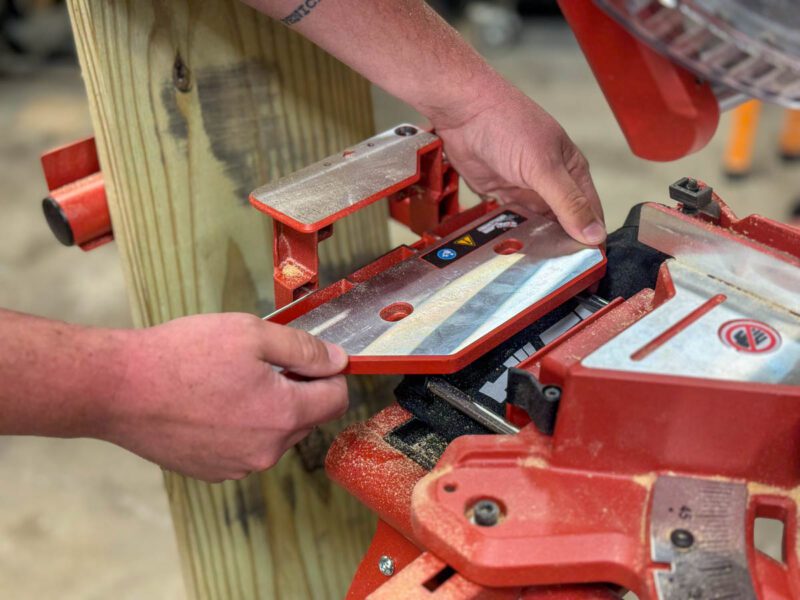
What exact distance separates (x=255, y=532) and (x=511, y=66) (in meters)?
3.16

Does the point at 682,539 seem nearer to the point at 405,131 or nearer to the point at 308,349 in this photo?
the point at 308,349

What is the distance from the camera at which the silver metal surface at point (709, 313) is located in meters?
0.78

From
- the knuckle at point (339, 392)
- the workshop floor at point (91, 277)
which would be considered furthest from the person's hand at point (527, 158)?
the workshop floor at point (91, 277)

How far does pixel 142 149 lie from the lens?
1.14 meters

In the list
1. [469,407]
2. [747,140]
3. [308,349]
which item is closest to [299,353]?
[308,349]

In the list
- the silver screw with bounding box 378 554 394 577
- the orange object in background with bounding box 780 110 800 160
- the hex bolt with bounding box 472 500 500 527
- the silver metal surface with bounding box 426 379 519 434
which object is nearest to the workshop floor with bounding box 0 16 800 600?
the orange object in background with bounding box 780 110 800 160

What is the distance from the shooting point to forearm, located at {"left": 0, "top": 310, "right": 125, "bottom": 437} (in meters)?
0.80

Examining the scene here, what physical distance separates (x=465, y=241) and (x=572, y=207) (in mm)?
126

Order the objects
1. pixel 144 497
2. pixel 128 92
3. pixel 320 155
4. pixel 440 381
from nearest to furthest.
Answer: pixel 440 381, pixel 128 92, pixel 320 155, pixel 144 497

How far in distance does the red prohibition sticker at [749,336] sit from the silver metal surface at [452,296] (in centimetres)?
21

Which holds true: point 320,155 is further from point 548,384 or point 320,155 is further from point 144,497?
point 144,497

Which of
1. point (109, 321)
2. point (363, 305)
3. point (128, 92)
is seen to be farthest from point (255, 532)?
point (109, 321)

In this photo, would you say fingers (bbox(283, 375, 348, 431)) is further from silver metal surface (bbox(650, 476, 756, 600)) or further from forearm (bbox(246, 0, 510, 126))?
forearm (bbox(246, 0, 510, 126))

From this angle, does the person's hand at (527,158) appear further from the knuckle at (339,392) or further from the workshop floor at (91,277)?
the workshop floor at (91,277)
